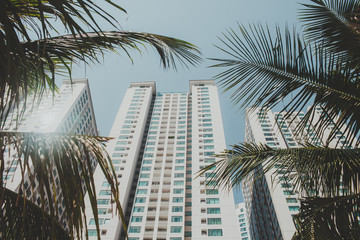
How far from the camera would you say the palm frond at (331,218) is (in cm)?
261

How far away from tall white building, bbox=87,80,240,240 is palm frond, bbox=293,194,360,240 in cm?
2297

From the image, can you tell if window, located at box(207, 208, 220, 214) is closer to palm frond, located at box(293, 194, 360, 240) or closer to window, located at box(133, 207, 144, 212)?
window, located at box(133, 207, 144, 212)

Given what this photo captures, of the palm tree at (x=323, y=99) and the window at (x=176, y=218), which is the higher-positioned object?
the window at (x=176, y=218)

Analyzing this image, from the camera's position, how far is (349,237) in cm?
255

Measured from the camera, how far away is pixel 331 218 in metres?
2.89

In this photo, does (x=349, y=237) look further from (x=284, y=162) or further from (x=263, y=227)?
(x=263, y=227)

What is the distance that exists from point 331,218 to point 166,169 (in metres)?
46.9

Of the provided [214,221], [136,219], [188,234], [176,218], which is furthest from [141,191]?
[214,221]

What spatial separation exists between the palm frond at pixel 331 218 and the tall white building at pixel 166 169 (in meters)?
23.0

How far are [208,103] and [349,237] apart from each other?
62.5 m

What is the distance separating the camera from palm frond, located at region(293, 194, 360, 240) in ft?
8.57

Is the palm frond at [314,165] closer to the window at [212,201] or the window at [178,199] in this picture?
the window at [212,201]

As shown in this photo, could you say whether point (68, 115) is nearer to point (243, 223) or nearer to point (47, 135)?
point (47, 135)

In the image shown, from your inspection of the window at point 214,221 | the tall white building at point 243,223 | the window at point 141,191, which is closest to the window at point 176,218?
the window at point 214,221
